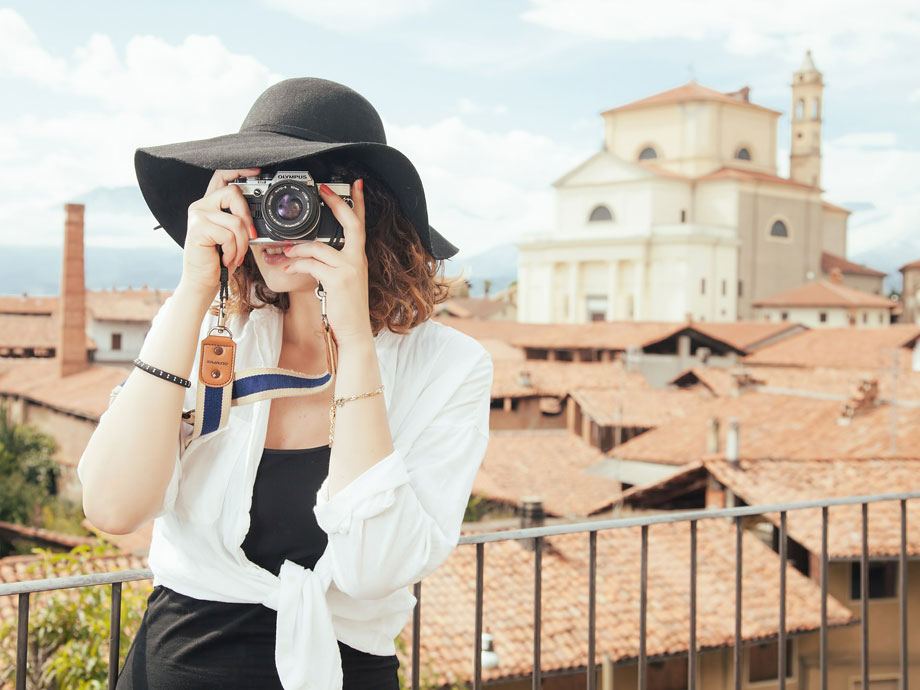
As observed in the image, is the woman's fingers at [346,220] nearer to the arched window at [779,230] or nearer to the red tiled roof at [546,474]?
the red tiled roof at [546,474]

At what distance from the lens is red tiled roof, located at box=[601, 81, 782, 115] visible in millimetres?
44656

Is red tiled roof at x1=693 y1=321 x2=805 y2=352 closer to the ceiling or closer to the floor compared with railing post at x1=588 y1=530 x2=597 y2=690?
closer to the ceiling

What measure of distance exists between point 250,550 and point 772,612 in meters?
10.8

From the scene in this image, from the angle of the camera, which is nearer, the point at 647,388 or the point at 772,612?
the point at 772,612

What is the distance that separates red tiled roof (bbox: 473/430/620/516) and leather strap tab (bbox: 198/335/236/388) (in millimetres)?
15113

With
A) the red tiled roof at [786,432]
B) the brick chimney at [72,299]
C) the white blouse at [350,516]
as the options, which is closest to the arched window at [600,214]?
the brick chimney at [72,299]

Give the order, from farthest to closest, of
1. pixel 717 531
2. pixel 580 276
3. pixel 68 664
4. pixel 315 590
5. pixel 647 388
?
pixel 580 276, pixel 647 388, pixel 717 531, pixel 68 664, pixel 315 590

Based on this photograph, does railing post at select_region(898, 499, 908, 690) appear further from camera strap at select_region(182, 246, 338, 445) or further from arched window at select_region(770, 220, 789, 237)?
arched window at select_region(770, 220, 789, 237)

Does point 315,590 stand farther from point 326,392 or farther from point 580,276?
point 580,276

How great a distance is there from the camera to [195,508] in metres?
1.34

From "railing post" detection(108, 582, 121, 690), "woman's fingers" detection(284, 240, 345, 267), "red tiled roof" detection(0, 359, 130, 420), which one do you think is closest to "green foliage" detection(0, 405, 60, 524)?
"red tiled roof" detection(0, 359, 130, 420)

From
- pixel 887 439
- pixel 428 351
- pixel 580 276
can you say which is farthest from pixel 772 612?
pixel 580 276

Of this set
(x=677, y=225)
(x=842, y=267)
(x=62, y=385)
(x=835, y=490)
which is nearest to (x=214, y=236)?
(x=835, y=490)

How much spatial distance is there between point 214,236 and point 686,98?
1820 inches
